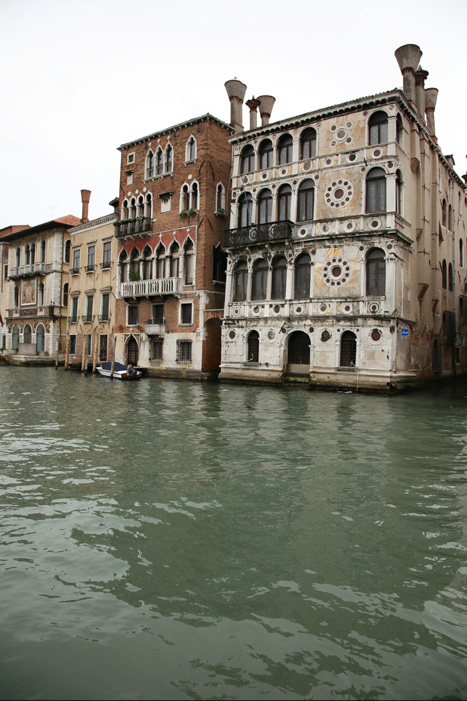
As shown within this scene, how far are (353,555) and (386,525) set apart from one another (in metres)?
0.86

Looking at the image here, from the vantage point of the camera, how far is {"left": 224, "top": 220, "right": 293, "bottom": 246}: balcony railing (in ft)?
73.6

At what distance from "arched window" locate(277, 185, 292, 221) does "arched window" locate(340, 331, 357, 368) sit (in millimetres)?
6194

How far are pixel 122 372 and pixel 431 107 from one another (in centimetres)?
1992

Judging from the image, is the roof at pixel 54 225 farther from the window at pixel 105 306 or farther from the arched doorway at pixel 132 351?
the arched doorway at pixel 132 351

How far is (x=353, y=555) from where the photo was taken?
168 inches

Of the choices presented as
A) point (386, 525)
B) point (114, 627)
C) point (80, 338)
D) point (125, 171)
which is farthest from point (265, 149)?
point (114, 627)

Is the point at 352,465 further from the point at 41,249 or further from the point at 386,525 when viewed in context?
the point at 41,249

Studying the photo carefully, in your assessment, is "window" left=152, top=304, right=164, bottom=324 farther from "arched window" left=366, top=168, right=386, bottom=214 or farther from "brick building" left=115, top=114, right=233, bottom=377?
"arched window" left=366, top=168, right=386, bottom=214

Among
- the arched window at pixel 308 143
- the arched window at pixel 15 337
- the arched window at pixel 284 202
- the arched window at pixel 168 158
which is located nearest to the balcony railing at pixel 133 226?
the arched window at pixel 168 158

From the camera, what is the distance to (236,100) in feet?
88.8

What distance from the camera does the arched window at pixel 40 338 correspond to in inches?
1576

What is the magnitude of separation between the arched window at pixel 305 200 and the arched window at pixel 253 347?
565 cm

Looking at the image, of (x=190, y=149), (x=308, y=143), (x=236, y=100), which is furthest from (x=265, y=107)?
(x=308, y=143)

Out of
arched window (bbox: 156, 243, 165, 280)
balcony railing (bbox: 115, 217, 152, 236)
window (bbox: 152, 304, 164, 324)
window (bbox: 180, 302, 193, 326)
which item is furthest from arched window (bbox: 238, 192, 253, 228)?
window (bbox: 152, 304, 164, 324)
